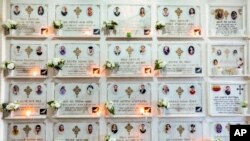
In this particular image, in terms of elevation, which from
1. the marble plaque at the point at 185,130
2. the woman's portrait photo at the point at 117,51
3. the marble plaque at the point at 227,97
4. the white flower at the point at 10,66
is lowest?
the marble plaque at the point at 185,130

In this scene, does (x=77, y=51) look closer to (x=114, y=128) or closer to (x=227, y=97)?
(x=114, y=128)

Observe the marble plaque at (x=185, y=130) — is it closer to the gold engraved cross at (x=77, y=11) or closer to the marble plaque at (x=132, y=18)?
the marble plaque at (x=132, y=18)

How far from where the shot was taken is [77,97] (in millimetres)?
3449

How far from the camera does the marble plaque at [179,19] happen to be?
354 centimetres

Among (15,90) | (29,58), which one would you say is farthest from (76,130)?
(29,58)

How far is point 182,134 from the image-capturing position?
137 inches

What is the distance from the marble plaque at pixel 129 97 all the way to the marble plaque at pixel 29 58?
2.32 ft

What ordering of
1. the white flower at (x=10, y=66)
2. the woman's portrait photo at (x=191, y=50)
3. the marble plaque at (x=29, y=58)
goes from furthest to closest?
the woman's portrait photo at (x=191, y=50)
the marble plaque at (x=29, y=58)
the white flower at (x=10, y=66)

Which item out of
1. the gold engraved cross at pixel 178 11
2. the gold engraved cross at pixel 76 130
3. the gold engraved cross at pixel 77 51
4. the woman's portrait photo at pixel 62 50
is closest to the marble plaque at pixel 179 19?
the gold engraved cross at pixel 178 11

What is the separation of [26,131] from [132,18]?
5.04 ft

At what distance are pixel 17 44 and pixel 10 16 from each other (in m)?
0.29

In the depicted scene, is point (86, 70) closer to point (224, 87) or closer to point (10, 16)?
point (10, 16)

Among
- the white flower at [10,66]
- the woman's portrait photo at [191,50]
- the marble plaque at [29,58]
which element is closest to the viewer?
the white flower at [10,66]

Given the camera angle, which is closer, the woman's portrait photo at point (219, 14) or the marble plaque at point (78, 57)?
the marble plaque at point (78, 57)
